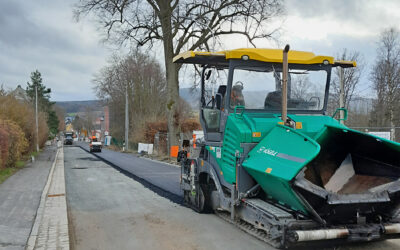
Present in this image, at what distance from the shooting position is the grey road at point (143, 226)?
6145mm

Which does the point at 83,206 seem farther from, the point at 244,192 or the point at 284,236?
the point at 284,236

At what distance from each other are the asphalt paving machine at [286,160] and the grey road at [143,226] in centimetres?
35

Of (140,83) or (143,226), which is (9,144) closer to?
(143,226)

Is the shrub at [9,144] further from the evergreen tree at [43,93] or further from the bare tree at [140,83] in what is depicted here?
the evergreen tree at [43,93]

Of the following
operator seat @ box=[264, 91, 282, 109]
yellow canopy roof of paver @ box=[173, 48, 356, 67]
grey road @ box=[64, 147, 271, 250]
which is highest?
yellow canopy roof of paver @ box=[173, 48, 356, 67]

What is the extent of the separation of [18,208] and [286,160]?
21.6ft

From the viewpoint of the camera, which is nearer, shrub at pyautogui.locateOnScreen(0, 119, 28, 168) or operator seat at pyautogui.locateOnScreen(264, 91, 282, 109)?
operator seat at pyautogui.locateOnScreen(264, 91, 282, 109)

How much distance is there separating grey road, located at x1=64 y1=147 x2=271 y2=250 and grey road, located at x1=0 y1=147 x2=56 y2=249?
0.80 meters

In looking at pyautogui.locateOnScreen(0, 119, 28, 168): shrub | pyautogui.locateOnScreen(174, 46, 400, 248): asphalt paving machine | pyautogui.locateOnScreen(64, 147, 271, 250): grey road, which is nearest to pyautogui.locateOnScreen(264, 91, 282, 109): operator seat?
pyautogui.locateOnScreen(174, 46, 400, 248): asphalt paving machine

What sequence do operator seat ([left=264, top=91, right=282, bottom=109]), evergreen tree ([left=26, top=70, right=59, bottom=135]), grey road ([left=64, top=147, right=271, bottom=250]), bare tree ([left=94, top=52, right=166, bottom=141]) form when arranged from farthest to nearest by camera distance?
evergreen tree ([left=26, top=70, right=59, bottom=135]) < bare tree ([left=94, top=52, right=166, bottom=141]) < operator seat ([left=264, top=91, right=282, bottom=109]) < grey road ([left=64, top=147, right=271, bottom=250])

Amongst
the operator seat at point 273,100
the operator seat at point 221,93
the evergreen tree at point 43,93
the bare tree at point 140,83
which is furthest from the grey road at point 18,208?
the evergreen tree at point 43,93

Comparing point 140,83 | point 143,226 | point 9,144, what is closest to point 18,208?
point 143,226

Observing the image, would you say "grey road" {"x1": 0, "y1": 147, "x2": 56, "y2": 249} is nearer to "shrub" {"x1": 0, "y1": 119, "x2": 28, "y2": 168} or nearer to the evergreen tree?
"shrub" {"x1": 0, "y1": 119, "x2": 28, "y2": 168}

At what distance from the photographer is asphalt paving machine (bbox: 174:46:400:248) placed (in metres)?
5.09
